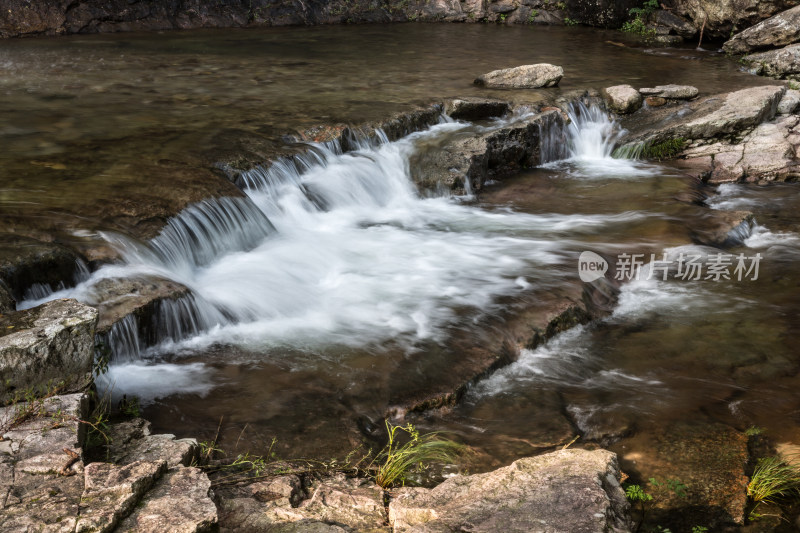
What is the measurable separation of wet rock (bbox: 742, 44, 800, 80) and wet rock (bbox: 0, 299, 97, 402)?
13209mm

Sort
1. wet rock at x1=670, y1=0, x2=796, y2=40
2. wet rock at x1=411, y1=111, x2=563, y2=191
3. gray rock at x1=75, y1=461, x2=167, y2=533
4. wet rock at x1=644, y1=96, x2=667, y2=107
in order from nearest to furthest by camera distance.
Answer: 1. gray rock at x1=75, y1=461, x2=167, y2=533
2. wet rock at x1=411, y1=111, x2=563, y2=191
3. wet rock at x1=644, y1=96, x2=667, y2=107
4. wet rock at x1=670, y1=0, x2=796, y2=40

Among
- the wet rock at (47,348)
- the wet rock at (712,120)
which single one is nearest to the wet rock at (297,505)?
the wet rock at (47,348)

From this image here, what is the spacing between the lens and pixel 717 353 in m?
5.23

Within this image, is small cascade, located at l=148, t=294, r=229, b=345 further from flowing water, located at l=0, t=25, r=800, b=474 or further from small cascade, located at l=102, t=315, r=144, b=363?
small cascade, located at l=102, t=315, r=144, b=363

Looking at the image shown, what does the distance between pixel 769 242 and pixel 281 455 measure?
608 centimetres

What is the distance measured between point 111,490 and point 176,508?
274 mm

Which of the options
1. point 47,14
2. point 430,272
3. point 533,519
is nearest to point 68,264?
point 430,272

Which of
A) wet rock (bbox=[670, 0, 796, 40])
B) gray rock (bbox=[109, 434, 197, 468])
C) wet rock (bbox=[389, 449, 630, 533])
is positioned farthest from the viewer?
wet rock (bbox=[670, 0, 796, 40])

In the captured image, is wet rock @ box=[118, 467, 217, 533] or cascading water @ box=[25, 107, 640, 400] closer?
wet rock @ box=[118, 467, 217, 533]

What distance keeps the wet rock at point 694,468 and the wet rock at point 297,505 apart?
4.79ft

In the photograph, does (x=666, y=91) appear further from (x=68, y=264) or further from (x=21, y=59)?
(x=21, y=59)

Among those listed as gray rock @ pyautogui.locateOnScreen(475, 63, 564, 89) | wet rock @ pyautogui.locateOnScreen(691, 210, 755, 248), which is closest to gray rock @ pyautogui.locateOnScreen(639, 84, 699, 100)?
gray rock @ pyautogui.locateOnScreen(475, 63, 564, 89)

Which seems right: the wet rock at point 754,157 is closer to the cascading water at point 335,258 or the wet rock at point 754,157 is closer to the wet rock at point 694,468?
→ the cascading water at point 335,258

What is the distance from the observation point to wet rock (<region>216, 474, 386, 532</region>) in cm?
299
